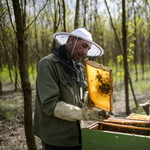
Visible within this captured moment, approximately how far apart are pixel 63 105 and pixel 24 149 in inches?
70.3

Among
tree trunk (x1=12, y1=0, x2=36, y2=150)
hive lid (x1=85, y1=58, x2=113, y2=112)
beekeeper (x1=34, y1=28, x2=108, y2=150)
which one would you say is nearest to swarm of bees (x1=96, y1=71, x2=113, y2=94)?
hive lid (x1=85, y1=58, x2=113, y2=112)

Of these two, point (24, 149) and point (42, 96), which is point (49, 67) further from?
point (24, 149)

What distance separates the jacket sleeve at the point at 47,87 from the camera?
137cm

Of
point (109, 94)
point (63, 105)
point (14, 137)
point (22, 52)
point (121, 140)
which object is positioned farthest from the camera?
point (14, 137)

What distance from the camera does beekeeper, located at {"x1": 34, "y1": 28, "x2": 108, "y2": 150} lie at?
1.37 meters

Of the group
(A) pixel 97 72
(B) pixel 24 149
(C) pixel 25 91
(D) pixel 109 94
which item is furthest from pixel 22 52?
(B) pixel 24 149

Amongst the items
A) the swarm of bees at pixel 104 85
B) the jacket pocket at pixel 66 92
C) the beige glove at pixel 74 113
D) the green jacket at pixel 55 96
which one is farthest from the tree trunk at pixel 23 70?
the swarm of bees at pixel 104 85

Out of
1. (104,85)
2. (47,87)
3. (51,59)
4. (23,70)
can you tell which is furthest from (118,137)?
(23,70)

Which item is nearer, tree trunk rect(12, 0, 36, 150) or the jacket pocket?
the jacket pocket

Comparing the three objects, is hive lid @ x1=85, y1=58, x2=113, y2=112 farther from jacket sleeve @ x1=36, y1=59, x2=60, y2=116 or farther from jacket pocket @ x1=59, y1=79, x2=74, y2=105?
jacket sleeve @ x1=36, y1=59, x2=60, y2=116

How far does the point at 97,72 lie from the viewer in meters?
1.61

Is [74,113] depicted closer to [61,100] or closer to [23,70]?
[61,100]

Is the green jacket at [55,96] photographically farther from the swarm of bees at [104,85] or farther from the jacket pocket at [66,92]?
the swarm of bees at [104,85]

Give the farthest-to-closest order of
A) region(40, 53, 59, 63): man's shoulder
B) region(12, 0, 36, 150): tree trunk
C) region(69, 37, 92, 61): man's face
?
region(12, 0, 36, 150): tree trunk → region(69, 37, 92, 61): man's face → region(40, 53, 59, 63): man's shoulder
